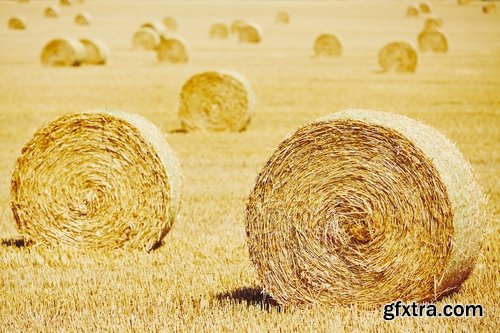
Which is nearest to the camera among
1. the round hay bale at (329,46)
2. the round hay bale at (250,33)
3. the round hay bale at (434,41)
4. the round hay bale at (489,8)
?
the round hay bale at (329,46)

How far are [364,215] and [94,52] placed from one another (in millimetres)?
27247

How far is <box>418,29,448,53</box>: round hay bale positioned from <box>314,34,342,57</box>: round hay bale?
165 inches

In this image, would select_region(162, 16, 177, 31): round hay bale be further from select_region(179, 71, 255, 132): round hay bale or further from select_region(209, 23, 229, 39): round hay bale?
select_region(179, 71, 255, 132): round hay bale

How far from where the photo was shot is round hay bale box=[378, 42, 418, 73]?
29.4 meters

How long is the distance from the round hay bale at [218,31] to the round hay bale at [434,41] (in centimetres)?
1481

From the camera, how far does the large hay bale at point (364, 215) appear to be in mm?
Answer: 6520

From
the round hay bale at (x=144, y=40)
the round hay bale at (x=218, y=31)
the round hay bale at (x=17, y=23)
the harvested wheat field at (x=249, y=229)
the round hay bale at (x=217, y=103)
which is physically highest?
the round hay bale at (x=17, y=23)

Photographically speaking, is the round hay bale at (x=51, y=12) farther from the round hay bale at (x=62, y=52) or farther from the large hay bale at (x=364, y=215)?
the large hay bale at (x=364, y=215)

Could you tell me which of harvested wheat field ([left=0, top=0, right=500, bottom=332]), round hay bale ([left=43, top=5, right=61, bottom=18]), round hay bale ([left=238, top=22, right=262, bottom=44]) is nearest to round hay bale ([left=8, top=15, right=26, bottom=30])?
round hay bale ([left=43, top=5, right=61, bottom=18])

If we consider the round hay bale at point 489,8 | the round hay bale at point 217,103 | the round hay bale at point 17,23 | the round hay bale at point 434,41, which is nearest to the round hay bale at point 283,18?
the round hay bale at point 489,8

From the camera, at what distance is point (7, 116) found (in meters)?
20.2

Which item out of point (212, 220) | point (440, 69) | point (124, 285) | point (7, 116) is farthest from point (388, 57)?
point (124, 285)

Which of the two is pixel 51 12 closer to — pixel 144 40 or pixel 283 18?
pixel 283 18

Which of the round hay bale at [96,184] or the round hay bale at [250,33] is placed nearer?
the round hay bale at [96,184]
